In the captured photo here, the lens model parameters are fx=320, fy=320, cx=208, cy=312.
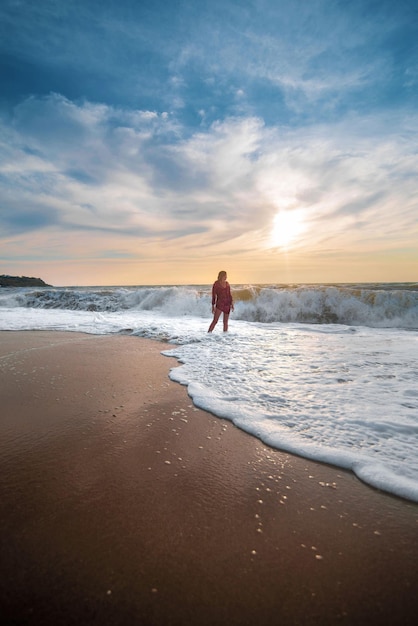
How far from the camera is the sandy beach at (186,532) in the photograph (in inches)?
52.0

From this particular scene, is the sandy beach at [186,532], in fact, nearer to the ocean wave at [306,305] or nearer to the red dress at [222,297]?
the red dress at [222,297]

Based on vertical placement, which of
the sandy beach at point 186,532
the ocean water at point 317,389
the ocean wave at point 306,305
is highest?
the ocean wave at point 306,305

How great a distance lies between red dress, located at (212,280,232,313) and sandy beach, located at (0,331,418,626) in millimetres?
6851

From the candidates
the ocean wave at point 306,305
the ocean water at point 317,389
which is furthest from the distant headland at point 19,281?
the ocean water at point 317,389

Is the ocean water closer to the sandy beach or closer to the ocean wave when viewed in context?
the sandy beach

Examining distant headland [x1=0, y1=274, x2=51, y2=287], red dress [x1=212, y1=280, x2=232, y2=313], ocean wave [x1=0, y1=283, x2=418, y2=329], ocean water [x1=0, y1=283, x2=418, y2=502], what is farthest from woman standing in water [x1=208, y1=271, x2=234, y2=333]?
distant headland [x1=0, y1=274, x2=51, y2=287]

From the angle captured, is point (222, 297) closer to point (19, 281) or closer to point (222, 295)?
point (222, 295)

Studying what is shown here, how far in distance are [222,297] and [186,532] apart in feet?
27.7

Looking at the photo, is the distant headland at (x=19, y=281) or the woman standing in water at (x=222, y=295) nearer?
the woman standing in water at (x=222, y=295)

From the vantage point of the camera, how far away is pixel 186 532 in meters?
1.74

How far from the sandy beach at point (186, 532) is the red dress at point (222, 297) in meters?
6.85

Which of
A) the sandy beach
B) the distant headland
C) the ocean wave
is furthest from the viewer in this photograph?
the distant headland

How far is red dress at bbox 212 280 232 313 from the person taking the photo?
9.92 m

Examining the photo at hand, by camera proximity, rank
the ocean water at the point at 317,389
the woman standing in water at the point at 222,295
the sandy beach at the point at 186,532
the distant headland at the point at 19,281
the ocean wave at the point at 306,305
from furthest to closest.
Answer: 1. the distant headland at the point at 19,281
2. the ocean wave at the point at 306,305
3. the woman standing in water at the point at 222,295
4. the ocean water at the point at 317,389
5. the sandy beach at the point at 186,532
